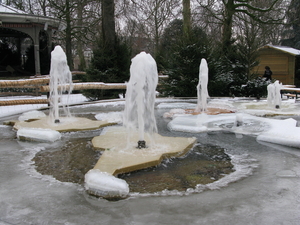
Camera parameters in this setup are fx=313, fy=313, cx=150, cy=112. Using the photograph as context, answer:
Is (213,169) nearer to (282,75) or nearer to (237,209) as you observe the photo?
(237,209)

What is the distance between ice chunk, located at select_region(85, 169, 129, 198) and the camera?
3.19 metres

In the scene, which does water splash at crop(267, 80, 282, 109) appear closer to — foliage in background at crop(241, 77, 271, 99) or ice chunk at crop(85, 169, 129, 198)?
foliage in background at crop(241, 77, 271, 99)

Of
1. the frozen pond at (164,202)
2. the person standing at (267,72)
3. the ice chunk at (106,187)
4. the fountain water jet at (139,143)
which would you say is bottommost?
the frozen pond at (164,202)

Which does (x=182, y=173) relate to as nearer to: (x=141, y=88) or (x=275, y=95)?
(x=141, y=88)

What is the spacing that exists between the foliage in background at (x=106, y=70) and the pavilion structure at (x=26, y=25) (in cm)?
484

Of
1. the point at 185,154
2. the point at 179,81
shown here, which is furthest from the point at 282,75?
the point at 185,154

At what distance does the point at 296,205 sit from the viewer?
9.70 ft

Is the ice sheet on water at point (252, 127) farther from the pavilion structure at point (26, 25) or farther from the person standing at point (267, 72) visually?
the pavilion structure at point (26, 25)

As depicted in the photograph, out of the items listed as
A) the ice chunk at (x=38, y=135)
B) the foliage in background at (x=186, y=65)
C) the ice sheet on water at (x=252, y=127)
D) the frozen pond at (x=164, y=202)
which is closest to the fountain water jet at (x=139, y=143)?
the frozen pond at (x=164, y=202)

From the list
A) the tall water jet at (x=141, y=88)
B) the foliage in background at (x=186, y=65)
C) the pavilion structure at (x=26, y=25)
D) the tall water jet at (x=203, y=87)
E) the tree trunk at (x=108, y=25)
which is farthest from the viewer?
the pavilion structure at (x=26, y=25)

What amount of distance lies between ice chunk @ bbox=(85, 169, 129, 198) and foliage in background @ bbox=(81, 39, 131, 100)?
9.65 metres

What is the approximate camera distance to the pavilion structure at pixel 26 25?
15.4 m

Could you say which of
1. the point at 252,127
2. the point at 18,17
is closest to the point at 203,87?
the point at 252,127

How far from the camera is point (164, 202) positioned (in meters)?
3.07
